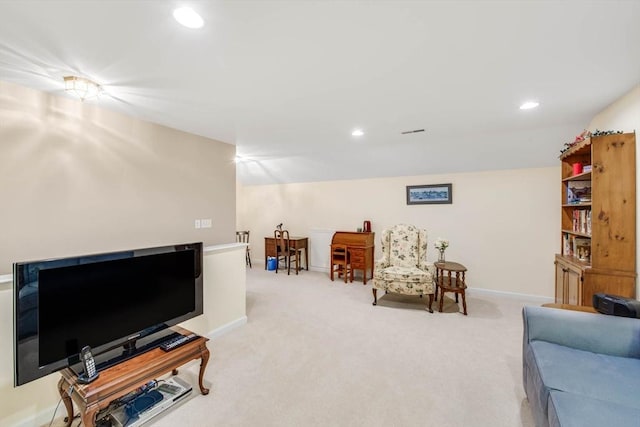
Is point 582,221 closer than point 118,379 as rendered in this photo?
No

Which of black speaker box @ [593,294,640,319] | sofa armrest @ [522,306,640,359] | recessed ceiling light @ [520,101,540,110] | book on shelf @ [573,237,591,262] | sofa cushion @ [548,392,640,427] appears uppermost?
recessed ceiling light @ [520,101,540,110]

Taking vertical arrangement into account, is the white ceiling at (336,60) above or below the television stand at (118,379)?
above

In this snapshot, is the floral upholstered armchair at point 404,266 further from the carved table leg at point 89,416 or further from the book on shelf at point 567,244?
the carved table leg at point 89,416

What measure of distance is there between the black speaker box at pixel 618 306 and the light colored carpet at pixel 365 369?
835 mm

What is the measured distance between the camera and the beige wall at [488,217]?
409cm

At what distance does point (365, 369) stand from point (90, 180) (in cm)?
276

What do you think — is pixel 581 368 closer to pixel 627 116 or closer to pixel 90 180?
pixel 627 116

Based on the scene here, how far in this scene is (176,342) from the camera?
6.65 feet

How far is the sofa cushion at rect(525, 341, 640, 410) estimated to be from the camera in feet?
4.43

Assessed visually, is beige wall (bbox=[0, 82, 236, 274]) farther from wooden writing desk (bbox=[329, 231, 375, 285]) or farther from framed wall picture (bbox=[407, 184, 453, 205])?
framed wall picture (bbox=[407, 184, 453, 205])

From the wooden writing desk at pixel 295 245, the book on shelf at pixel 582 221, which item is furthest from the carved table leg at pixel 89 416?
the wooden writing desk at pixel 295 245

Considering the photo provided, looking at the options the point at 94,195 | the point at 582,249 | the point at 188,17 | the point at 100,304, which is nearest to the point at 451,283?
the point at 582,249

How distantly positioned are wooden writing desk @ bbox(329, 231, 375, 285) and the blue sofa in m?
3.19

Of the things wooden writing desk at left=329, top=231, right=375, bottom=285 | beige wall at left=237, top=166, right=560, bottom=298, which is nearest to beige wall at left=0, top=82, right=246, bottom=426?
wooden writing desk at left=329, top=231, right=375, bottom=285
